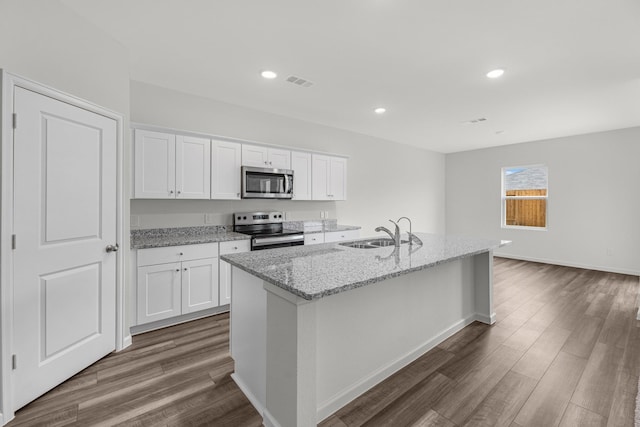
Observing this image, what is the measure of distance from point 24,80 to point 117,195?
38.5 inches

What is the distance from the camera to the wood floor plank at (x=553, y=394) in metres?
1.74

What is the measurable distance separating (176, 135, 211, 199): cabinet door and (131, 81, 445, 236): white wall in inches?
12.4

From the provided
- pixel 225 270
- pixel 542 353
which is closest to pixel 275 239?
pixel 225 270

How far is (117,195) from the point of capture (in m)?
2.52

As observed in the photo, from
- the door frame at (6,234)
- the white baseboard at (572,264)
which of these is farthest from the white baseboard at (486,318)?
the white baseboard at (572,264)

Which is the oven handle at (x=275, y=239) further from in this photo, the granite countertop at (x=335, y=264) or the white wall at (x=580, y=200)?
the white wall at (x=580, y=200)

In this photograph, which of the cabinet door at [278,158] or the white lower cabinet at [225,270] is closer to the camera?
the white lower cabinet at [225,270]

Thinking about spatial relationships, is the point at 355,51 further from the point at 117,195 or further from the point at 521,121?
the point at 521,121

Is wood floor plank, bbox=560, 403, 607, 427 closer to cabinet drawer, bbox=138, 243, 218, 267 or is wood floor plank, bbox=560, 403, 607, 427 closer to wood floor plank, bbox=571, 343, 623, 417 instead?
wood floor plank, bbox=571, 343, 623, 417

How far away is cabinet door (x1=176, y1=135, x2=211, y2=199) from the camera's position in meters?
3.26

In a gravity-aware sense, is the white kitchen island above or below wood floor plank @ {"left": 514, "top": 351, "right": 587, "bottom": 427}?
above

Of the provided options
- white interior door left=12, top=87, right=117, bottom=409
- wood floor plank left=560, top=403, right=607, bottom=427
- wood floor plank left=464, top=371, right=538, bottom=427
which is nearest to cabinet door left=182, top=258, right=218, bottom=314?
white interior door left=12, top=87, right=117, bottom=409

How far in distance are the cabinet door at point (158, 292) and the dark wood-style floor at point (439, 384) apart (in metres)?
0.19

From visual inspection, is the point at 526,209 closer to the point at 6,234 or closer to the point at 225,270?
the point at 225,270
